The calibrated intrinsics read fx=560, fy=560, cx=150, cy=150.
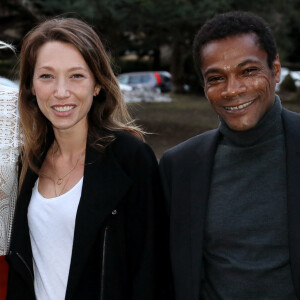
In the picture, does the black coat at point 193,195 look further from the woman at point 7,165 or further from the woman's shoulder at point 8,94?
the woman's shoulder at point 8,94

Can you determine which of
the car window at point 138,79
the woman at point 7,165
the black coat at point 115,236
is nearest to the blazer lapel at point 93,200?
the black coat at point 115,236

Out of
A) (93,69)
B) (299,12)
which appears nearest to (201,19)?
(93,69)

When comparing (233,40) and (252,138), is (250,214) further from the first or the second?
(233,40)

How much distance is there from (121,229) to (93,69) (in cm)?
81

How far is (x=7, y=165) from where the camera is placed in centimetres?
285

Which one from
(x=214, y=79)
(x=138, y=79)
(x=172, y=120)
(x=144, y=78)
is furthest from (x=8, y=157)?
(x=144, y=78)

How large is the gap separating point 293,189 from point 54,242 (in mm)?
1105

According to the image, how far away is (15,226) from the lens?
2727 millimetres

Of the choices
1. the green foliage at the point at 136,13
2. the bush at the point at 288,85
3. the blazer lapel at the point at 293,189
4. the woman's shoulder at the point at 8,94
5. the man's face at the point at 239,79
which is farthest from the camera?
the bush at the point at 288,85

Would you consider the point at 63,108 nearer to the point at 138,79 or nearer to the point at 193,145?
the point at 193,145

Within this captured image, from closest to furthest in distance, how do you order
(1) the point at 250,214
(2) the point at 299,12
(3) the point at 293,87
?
(1) the point at 250,214, (2) the point at 299,12, (3) the point at 293,87

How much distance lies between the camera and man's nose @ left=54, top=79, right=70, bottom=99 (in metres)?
2.68

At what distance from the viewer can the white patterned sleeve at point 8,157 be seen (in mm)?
2797

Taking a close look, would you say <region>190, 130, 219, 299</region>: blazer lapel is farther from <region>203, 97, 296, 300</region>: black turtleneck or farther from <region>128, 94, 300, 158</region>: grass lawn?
<region>128, 94, 300, 158</region>: grass lawn
